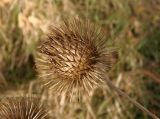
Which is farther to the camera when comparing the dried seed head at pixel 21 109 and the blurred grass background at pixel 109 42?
the blurred grass background at pixel 109 42

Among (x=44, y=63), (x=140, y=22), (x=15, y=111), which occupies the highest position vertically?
(x=140, y=22)

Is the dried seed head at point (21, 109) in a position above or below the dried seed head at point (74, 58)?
below

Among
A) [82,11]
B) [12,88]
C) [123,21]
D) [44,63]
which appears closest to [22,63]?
[12,88]

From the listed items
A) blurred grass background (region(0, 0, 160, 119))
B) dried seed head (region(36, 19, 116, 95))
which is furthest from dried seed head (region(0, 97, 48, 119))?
blurred grass background (region(0, 0, 160, 119))

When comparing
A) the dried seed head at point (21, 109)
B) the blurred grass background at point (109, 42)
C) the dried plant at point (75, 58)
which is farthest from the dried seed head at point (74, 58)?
the blurred grass background at point (109, 42)

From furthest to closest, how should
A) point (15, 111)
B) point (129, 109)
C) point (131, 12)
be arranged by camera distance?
point (131, 12) < point (129, 109) < point (15, 111)

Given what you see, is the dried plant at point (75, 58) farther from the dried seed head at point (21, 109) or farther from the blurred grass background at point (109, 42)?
the blurred grass background at point (109, 42)

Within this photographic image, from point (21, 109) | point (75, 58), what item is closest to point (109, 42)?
point (75, 58)

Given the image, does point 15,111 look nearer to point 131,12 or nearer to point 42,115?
point 42,115
